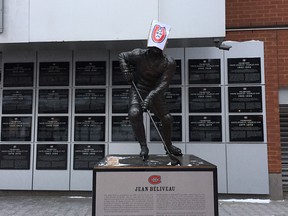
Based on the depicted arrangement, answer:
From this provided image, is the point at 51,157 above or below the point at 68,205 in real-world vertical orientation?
above

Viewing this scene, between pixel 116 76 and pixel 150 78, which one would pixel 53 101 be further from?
pixel 150 78

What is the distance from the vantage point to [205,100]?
777 centimetres

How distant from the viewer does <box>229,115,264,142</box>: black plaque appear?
7.59 meters

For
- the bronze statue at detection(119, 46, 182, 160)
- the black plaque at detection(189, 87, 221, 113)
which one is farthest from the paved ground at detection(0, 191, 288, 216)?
the bronze statue at detection(119, 46, 182, 160)

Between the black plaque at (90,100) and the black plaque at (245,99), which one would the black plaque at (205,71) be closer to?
the black plaque at (245,99)

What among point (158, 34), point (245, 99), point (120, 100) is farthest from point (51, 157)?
point (245, 99)

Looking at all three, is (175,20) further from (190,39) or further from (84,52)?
(84,52)

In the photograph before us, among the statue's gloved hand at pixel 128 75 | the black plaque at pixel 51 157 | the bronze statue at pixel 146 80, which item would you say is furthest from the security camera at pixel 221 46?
the black plaque at pixel 51 157

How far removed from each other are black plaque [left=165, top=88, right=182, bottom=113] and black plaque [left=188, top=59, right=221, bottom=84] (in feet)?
1.34

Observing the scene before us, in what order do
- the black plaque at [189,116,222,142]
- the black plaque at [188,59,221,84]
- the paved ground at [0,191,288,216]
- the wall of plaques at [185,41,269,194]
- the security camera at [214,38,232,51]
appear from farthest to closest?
the black plaque at [188,59,221,84]
the black plaque at [189,116,222,142]
the wall of plaques at [185,41,269,194]
the security camera at [214,38,232,51]
the paved ground at [0,191,288,216]

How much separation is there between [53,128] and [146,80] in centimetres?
339

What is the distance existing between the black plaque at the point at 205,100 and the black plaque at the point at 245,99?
297 millimetres

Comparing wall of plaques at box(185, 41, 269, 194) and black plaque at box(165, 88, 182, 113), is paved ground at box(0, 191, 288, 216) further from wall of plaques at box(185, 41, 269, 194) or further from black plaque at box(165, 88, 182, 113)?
black plaque at box(165, 88, 182, 113)

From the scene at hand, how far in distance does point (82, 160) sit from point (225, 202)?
3383 millimetres
